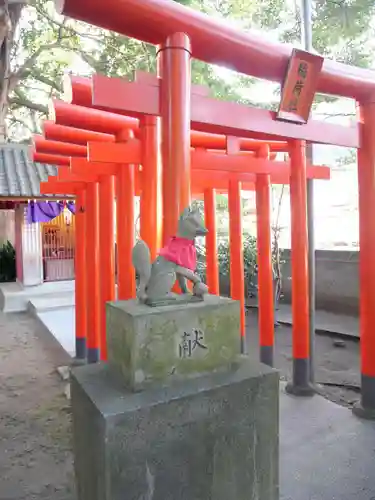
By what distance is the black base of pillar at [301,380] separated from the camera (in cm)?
496

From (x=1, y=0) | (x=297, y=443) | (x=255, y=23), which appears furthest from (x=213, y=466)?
(x=1, y=0)

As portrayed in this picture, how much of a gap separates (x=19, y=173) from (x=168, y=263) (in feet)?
30.3

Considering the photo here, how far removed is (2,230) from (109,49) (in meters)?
8.43

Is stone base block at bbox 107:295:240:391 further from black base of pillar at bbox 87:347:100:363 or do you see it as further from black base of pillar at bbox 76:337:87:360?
black base of pillar at bbox 76:337:87:360

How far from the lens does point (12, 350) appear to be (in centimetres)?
755

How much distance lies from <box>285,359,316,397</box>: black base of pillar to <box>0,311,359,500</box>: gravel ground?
61cm

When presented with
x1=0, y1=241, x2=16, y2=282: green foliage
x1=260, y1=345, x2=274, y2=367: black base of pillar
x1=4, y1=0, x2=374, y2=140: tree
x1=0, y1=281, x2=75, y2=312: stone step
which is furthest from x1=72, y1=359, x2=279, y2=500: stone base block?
x1=0, y1=241, x2=16, y2=282: green foliage

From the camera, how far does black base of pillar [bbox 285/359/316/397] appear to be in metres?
4.96

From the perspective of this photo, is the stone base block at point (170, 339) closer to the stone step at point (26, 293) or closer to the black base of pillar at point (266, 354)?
the black base of pillar at point (266, 354)

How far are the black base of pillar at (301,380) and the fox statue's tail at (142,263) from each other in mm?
3199

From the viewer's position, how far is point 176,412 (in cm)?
218

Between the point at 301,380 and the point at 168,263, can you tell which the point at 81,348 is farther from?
the point at 168,263

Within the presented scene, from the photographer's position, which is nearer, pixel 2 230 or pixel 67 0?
pixel 67 0

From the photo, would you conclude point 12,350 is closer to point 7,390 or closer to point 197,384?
point 7,390
